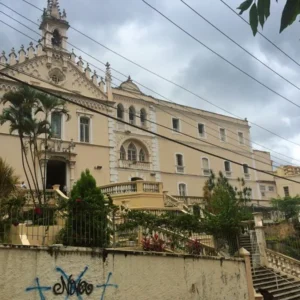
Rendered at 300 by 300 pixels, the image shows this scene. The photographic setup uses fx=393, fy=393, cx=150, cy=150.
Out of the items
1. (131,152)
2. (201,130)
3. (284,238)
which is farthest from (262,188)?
(284,238)

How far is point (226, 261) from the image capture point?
11.8 m

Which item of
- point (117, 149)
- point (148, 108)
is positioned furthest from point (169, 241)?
point (148, 108)

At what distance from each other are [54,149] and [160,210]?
10.9 m

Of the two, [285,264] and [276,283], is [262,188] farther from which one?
[276,283]

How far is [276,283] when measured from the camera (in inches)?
645

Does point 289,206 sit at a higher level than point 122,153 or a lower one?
lower

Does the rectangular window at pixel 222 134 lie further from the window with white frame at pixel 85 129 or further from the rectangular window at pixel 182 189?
the window with white frame at pixel 85 129

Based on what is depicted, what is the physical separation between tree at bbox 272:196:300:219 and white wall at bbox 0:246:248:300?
66.7ft

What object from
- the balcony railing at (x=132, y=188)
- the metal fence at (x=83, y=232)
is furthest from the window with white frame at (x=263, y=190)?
the metal fence at (x=83, y=232)

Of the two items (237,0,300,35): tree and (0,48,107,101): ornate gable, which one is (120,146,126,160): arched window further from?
(237,0,300,35): tree

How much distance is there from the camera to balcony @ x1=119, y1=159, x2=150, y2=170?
Answer: 30.8 metres

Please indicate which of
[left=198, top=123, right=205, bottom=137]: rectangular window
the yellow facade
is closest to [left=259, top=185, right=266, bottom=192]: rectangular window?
the yellow facade

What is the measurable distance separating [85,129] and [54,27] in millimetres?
8806

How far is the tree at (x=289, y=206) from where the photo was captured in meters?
31.0
